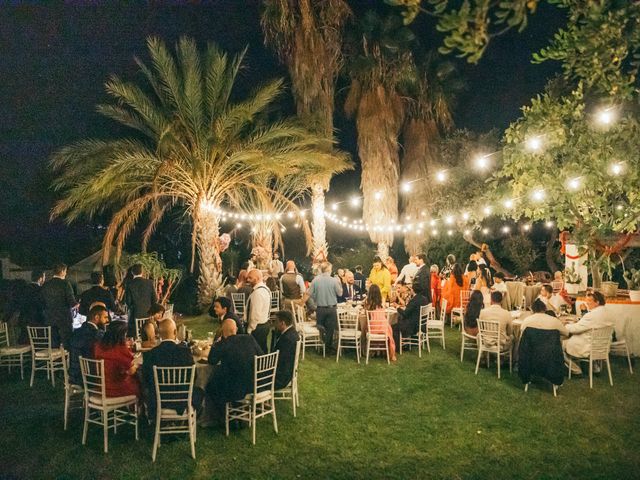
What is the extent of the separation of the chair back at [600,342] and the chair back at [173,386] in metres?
5.54

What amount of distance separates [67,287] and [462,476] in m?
6.44

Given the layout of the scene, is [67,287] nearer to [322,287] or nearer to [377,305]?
[322,287]

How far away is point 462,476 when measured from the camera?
492 centimetres

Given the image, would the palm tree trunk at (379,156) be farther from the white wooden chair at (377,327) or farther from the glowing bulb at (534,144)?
the glowing bulb at (534,144)

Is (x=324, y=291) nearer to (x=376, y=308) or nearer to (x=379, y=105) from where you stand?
(x=376, y=308)

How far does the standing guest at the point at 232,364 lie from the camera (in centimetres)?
565

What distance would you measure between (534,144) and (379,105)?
976 centimetres

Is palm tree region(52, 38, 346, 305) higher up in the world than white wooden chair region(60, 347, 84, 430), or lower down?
higher up

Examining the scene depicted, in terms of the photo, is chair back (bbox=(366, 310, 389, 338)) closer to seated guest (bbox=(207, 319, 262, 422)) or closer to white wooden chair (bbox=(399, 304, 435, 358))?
white wooden chair (bbox=(399, 304, 435, 358))

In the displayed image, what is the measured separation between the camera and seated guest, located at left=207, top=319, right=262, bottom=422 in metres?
5.65

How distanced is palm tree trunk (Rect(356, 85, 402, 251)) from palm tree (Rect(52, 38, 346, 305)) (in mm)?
3103

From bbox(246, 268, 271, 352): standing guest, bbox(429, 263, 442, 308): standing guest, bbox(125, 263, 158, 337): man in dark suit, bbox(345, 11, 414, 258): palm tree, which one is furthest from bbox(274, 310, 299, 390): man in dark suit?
bbox(345, 11, 414, 258): palm tree

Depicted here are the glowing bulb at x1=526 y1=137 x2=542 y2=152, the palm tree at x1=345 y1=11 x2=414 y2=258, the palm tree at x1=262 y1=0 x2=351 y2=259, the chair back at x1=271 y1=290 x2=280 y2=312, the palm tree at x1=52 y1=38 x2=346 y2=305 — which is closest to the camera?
the glowing bulb at x1=526 y1=137 x2=542 y2=152

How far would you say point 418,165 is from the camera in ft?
56.2
